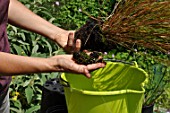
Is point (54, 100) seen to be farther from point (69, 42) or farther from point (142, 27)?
point (142, 27)

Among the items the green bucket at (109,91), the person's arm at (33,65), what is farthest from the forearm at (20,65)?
the green bucket at (109,91)

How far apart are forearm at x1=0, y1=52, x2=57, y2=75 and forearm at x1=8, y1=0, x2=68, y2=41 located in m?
0.46

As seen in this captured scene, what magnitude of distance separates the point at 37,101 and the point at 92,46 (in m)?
1.16

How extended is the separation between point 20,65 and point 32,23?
504 mm

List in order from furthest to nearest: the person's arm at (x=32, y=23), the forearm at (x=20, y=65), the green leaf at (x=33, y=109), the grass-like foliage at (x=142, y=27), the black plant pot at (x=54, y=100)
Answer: the green leaf at (x=33, y=109) → the black plant pot at (x=54, y=100) → the person's arm at (x=32, y=23) → the grass-like foliage at (x=142, y=27) → the forearm at (x=20, y=65)

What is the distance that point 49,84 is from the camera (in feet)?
8.44

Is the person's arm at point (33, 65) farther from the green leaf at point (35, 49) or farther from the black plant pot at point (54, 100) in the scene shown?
A: the green leaf at point (35, 49)

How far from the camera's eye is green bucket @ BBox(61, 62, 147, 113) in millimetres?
1984

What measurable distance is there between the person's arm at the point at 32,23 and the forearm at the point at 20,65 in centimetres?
39

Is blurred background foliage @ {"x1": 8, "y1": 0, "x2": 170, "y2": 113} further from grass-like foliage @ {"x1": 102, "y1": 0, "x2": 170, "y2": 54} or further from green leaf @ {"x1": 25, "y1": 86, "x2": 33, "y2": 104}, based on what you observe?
grass-like foliage @ {"x1": 102, "y1": 0, "x2": 170, "y2": 54}

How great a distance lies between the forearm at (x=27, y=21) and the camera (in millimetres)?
2293

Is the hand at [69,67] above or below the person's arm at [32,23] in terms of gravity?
below

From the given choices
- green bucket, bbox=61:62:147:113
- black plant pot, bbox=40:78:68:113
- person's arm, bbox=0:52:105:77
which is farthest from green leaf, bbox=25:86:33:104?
person's arm, bbox=0:52:105:77

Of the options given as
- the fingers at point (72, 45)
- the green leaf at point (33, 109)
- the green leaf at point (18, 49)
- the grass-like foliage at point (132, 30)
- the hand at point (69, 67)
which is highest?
the grass-like foliage at point (132, 30)
